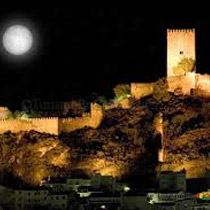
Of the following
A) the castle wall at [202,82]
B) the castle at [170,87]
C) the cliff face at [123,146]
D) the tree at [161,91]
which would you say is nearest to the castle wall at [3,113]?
the castle at [170,87]

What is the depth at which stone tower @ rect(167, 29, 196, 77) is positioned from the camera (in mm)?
73062

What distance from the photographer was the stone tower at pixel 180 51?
7306 cm

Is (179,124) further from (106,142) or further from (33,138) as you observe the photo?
(33,138)

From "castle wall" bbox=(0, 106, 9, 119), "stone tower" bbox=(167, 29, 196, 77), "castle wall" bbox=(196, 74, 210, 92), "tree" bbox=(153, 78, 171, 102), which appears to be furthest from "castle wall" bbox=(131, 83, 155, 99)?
"castle wall" bbox=(0, 106, 9, 119)

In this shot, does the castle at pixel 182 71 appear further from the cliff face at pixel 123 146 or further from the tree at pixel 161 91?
the cliff face at pixel 123 146

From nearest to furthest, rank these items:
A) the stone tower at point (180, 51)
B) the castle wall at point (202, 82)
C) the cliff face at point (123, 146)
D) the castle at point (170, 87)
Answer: the cliff face at point (123, 146), the castle at point (170, 87), the castle wall at point (202, 82), the stone tower at point (180, 51)

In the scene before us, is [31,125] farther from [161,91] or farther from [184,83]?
[184,83]

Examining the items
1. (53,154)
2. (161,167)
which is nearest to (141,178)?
(161,167)

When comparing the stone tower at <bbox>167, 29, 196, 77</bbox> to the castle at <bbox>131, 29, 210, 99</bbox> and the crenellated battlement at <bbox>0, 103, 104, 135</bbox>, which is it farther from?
the crenellated battlement at <bbox>0, 103, 104, 135</bbox>

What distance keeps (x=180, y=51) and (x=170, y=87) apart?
9.21 feet

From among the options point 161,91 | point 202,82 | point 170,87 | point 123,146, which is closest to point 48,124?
point 123,146

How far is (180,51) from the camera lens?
73.3 metres

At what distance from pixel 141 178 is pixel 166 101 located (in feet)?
23.9

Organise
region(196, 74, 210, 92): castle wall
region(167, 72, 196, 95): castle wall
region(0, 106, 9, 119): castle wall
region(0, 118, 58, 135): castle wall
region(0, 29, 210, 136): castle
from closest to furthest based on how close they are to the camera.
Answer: region(0, 118, 58, 135): castle wall
region(0, 29, 210, 136): castle
region(196, 74, 210, 92): castle wall
region(167, 72, 196, 95): castle wall
region(0, 106, 9, 119): castle wall
